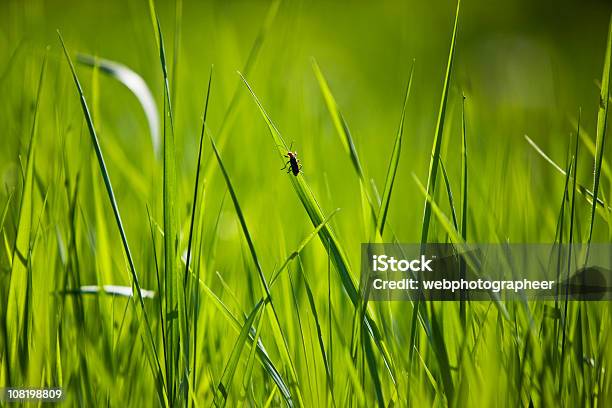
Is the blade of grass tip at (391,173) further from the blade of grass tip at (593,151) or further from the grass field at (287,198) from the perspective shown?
the blade of grass tip at (593,151)

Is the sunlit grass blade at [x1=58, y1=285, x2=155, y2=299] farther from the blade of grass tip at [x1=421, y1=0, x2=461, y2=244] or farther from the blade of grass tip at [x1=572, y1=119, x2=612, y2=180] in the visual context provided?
the blade of grass tip at [x1=572, y1=119, x2=612, y2=180]

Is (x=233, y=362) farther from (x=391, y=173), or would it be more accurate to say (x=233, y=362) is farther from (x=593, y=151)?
(x=593, y=151)

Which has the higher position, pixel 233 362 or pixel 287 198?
pixel 287 198

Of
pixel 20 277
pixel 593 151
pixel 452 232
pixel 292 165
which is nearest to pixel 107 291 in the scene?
pixel 20 277

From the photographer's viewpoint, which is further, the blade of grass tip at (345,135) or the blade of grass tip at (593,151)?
the blade of grass tip at (593,151)

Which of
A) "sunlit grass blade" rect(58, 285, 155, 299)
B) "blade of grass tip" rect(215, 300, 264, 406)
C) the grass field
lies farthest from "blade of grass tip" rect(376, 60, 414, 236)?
"sunlit grass blade" rect(58, 285, 155, 299)

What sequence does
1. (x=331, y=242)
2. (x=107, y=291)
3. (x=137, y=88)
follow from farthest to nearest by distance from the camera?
(x=137, y=88) < (x=107, y=291) < (x=331, y=242)

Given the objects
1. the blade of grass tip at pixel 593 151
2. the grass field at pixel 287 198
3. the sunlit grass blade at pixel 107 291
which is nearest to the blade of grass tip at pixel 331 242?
the grass field at pixel 287 198
